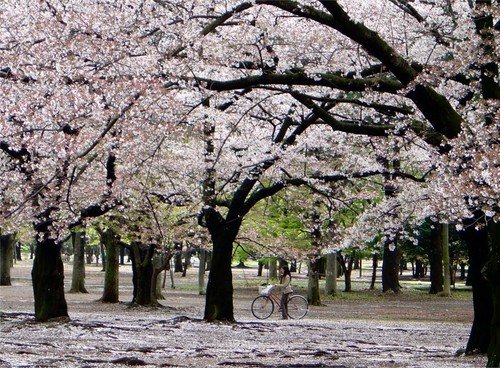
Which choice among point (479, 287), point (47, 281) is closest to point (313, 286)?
point (47, 281)

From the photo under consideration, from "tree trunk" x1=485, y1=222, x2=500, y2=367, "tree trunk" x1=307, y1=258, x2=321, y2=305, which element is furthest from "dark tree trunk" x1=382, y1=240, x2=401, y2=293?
"tree trunk" x1=485, y1=222, x2=500, y2=367

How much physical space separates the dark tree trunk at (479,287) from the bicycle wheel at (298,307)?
11226 millimetres

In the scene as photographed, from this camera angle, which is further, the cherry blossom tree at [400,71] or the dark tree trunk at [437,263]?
the dark tree trunk at [437,263]

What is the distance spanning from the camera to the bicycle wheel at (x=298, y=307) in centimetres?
2247

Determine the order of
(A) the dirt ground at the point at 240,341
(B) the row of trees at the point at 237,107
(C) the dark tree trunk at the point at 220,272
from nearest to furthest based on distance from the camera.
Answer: (B) the row of trees at the point at 237,107
(A) the dirt ground at the point at 240,341
(C) the dark tree trunk at the point at 220,272

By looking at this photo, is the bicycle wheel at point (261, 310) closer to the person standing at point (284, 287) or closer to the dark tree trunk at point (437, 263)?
the person standing at point (284, 287)

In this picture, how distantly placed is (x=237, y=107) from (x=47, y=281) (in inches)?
245

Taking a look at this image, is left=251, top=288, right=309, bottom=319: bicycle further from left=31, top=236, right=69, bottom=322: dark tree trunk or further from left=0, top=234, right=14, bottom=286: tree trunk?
left=0, top=234, right=14, bottom=286: tree trunk

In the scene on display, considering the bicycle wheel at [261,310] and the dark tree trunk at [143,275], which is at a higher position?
the dark tree trunk at [143,275]

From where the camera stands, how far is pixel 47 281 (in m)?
17.3

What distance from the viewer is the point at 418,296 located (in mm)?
35531

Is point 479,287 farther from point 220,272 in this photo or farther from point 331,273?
point 331,273

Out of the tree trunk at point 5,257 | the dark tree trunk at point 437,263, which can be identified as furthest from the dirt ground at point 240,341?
the tree trunk at point 5,257

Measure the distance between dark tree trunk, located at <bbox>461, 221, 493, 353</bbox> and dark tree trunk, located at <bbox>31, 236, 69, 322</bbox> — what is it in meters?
9.97
